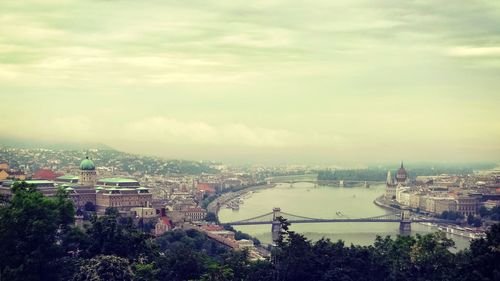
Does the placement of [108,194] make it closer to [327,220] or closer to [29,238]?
[327,220]

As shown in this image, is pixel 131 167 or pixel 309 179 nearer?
pixel 131 167

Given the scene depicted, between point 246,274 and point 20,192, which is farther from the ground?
point 20,192

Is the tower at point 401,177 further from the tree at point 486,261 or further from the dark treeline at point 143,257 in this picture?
the tree at point 486,261

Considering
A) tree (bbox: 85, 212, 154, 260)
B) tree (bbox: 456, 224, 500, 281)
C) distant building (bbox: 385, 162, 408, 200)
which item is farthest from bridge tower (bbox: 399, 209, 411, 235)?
tree (bbox: 456, 224, 500, 281)

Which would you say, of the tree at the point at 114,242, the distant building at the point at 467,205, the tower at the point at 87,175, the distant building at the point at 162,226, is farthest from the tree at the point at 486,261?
the distant building at the point at 467,205

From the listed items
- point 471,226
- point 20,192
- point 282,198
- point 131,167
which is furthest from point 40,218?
point 131,167

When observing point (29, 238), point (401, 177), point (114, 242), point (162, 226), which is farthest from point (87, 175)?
point (401, 177)

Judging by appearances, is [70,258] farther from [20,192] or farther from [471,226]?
[471,226]
